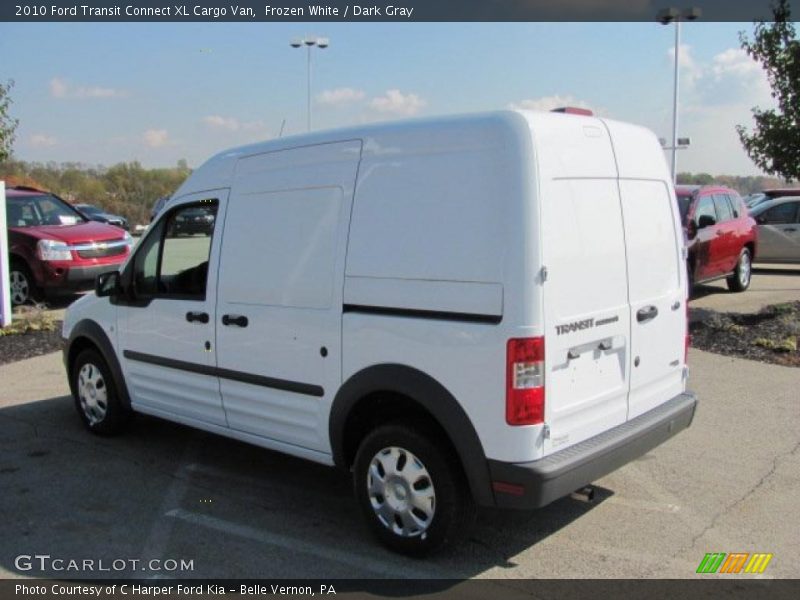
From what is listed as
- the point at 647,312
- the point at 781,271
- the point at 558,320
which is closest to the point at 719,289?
the point at 781,271

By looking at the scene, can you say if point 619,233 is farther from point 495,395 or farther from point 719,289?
point 719,289

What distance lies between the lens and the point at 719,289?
44.2ft

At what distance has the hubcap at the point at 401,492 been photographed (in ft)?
12.3

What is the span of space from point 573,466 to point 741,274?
1072 centimetres

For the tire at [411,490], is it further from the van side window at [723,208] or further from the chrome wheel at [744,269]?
the chrome wheel at [744,269]

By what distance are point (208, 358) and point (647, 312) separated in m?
2.66

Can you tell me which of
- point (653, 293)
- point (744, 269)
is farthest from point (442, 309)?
point (744, 269)

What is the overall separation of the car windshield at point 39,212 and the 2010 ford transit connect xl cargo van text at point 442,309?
876 centimetres

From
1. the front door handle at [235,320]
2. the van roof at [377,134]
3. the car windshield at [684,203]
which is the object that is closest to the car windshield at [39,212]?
the van roof at [377,134]

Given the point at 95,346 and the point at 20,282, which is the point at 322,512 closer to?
the point at 95,346

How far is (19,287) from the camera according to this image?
12.0 metres

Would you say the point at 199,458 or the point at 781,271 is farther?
the point at 781,271

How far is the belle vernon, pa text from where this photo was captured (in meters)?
3.54

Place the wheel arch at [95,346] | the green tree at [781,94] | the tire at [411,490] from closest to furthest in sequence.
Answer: the tire at [411,490]
the wheel arch at [95,346]
the green tree at [781,94]
